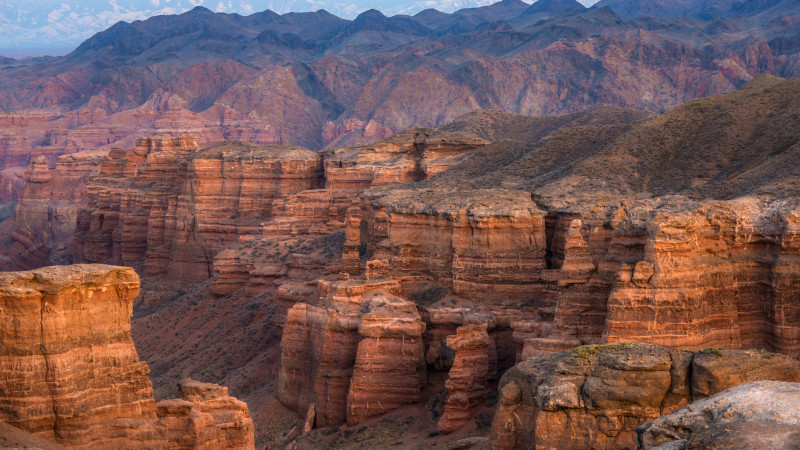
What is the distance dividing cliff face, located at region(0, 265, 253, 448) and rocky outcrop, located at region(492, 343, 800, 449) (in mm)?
9914

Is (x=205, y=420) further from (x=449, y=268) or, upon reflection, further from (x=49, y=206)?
(x=49, y=206)

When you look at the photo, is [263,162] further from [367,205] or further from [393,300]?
[393,300]

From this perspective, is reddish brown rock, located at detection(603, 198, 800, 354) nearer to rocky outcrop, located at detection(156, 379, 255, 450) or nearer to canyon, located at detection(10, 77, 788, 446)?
canyon, located at detection(10, 77, 788, 446)

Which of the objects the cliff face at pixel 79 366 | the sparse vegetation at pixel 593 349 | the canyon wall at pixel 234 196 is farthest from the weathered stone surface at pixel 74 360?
the canyon wall at pixel 234 196

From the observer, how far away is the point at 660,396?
28.9m

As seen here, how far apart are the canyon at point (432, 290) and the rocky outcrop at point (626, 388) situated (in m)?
0.05

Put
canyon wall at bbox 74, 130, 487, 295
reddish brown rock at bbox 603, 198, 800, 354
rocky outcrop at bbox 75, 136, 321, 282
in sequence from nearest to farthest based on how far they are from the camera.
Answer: reddish brown rock at bbox 603, 198, 800, 354, canyon wall at bbox 74, 130, 487, 295, rocky outcrop at bbox 75, 136, 321, 282

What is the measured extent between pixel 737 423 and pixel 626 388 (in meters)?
7.18

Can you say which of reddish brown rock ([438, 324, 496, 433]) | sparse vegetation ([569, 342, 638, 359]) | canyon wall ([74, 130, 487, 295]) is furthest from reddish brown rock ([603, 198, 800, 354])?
canyon wall ([74, 130, 487, 295])

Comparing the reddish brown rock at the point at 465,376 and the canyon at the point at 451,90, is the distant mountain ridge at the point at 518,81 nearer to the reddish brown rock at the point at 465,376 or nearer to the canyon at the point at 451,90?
the canyon at the point at 451,90

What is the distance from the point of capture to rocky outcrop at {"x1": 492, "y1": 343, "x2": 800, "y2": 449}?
2866 cm

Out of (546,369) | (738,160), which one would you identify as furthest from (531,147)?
(546,369)

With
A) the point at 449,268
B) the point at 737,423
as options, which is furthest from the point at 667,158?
the point at 737,423

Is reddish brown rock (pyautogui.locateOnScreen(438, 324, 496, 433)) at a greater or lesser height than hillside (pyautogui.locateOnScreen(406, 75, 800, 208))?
lesser
